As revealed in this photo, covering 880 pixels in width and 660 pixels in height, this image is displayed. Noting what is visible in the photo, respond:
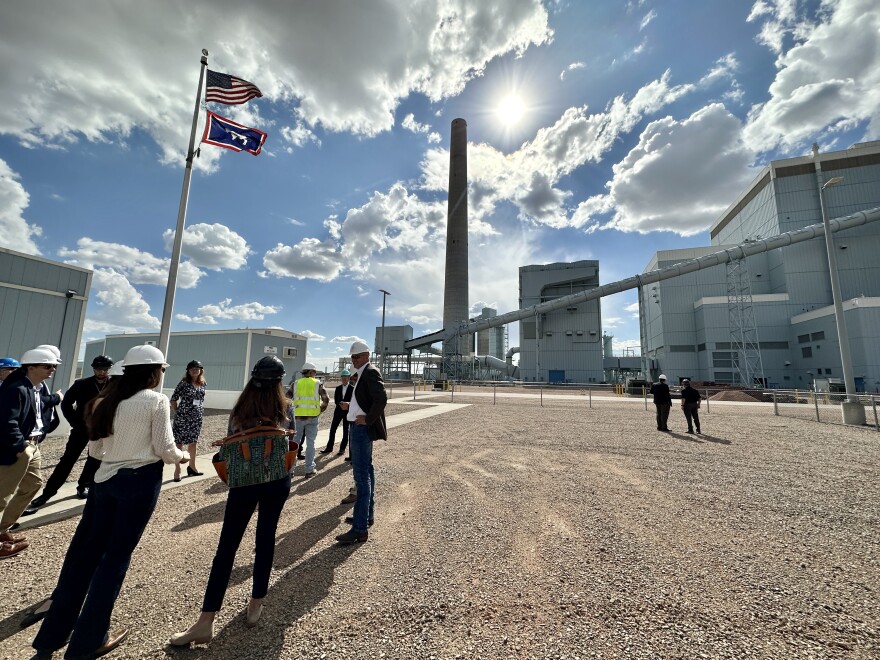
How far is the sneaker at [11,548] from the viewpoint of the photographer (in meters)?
3.40

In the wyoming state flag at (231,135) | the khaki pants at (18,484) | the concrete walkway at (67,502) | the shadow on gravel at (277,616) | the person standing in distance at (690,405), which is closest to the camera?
the shadow on gravel at (277,616)

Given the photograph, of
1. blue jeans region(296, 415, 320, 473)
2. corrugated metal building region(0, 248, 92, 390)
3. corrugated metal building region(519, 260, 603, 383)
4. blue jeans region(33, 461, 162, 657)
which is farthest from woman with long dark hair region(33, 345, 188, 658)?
corrugated metal building region(519, 260, 603, 383)

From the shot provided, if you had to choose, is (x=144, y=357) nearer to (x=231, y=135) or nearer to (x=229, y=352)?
(x=231, y=135)

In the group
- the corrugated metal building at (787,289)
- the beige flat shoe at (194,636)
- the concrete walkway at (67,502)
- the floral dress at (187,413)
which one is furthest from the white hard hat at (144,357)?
the corrugated metal building at (787,289)

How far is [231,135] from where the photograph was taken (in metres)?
8.27

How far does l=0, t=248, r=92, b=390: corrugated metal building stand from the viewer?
8.79m

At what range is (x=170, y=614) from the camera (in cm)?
261

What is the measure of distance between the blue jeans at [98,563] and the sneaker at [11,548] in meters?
2.17

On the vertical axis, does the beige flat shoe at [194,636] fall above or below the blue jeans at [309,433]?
below

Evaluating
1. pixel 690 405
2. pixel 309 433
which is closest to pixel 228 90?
pixel 309 433

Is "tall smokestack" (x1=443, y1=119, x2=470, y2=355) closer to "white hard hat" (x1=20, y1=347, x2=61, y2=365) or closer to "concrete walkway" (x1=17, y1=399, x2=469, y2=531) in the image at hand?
"concrete walkway" (x1=17, y1=399, x2=469, y2=531)

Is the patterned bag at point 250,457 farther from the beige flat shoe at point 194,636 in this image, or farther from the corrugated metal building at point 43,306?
the corrugated metal building at point 43,306

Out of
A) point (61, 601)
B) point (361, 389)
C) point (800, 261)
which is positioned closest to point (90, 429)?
point (61, 601)

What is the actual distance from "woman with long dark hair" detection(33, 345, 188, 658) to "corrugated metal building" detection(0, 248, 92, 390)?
10133 mm
